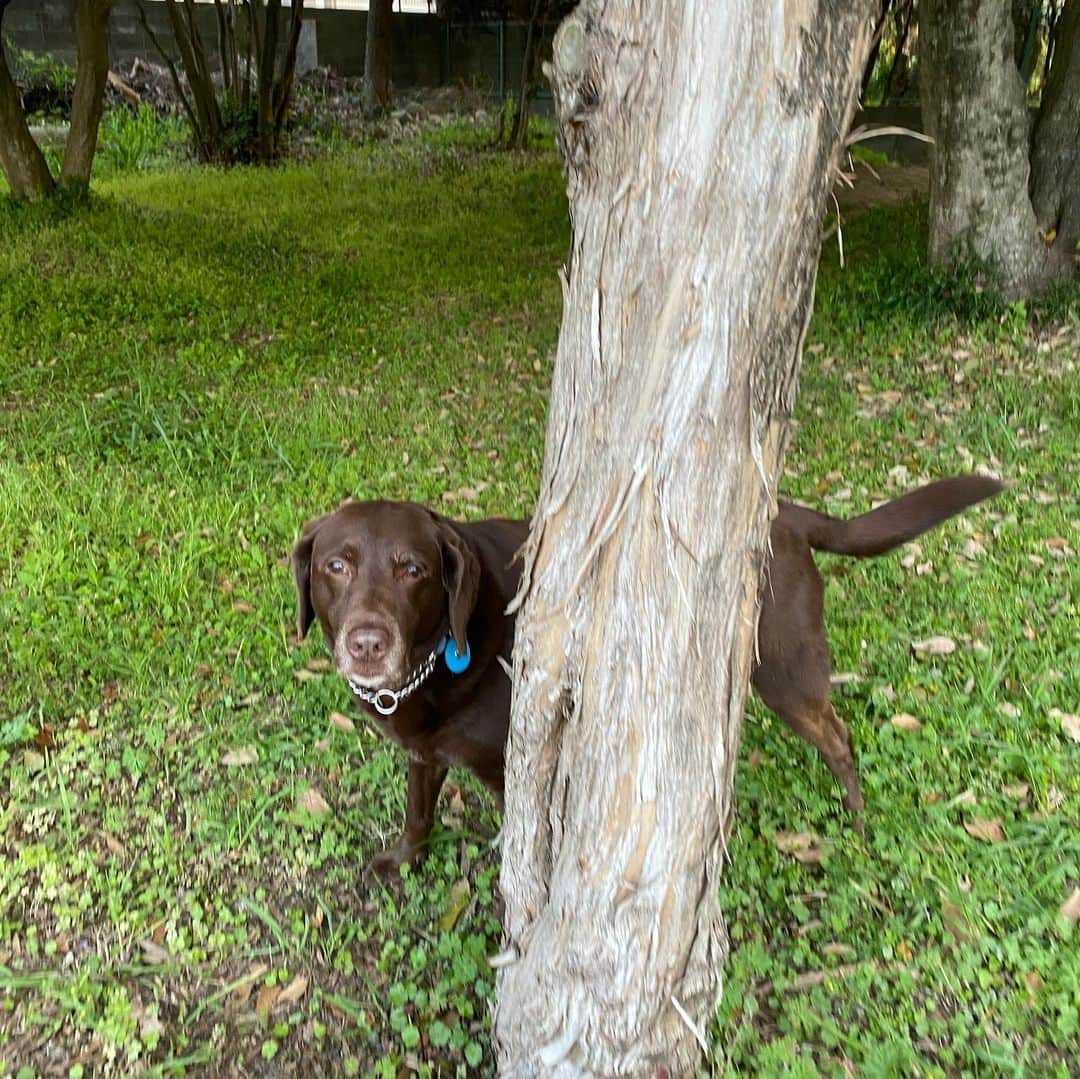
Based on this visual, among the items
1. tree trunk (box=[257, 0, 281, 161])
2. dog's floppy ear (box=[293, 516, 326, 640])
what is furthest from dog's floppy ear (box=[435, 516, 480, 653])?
tree trunk (box=[257, 0, 281, 161])

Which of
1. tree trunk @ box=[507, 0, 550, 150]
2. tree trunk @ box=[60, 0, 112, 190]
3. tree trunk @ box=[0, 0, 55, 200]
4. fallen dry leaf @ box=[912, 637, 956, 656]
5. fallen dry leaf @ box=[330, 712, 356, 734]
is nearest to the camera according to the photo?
fallen dry leaf @ box=[330, 712, 356, 734]

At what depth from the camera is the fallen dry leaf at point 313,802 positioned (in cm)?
315

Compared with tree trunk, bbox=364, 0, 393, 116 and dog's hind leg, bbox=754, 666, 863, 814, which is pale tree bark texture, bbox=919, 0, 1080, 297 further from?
tree trunk, bbox=364, 0, 393, 116

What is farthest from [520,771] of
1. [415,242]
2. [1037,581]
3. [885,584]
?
[415,242]

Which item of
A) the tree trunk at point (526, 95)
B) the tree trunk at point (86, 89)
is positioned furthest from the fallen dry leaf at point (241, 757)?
Answer: the tree trunk at point (526, 95)

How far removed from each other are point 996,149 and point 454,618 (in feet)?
18.7

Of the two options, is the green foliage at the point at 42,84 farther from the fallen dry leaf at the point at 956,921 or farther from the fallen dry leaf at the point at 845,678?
the fallen dry leaf at the point at 956,921

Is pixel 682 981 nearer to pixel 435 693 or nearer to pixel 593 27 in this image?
pixel 435 693

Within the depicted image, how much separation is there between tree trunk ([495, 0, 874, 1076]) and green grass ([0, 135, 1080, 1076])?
0.50 metres

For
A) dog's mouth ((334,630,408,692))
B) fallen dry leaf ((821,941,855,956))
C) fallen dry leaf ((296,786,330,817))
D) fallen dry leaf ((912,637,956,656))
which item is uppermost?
dog's mouth ((334,630,408,692))

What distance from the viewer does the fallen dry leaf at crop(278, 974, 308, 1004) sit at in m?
2.57

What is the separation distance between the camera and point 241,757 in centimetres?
335

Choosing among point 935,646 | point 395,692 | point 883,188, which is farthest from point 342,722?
point 883,188

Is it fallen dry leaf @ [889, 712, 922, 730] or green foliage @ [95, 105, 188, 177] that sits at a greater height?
green foliage @ [95, 105, 188, 177]
